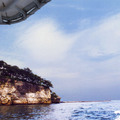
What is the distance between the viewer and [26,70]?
229 feet

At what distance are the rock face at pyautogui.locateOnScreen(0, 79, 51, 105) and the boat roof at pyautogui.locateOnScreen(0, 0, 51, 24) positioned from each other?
4733 cm

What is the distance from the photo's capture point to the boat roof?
361 cm

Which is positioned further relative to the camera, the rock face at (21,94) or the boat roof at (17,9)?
the rock face at (21,94)

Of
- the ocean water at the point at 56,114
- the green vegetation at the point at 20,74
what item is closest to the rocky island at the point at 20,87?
the green vegetation at the point at 20,74

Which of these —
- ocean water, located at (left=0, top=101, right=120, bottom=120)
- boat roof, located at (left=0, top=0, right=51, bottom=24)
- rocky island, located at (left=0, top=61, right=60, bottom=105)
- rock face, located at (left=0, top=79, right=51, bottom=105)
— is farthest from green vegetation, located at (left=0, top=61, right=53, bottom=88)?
boat roof, located at (left=0, top=0, right=51, bottom=24)

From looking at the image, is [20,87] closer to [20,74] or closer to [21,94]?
[21,94]

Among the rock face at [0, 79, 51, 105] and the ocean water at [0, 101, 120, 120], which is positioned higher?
the rock face at [0, 79, 51, 105]

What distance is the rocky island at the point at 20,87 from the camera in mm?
47353

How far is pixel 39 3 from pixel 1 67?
60.8 m

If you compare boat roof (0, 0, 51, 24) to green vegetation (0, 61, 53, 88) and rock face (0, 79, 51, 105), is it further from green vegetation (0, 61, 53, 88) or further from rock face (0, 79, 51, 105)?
green vegetation (0, 61, 53, 88)

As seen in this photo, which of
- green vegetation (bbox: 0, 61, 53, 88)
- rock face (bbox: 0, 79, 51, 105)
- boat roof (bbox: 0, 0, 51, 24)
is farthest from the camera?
green vegetation (bbox: 0, 61, 53, 88)

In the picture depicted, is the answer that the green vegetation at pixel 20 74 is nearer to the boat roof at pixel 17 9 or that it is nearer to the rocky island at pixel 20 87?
the rocky island at pixel 20 87

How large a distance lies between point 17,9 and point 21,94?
53732 millimetres

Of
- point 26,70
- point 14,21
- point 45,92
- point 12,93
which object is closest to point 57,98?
point 45,92
